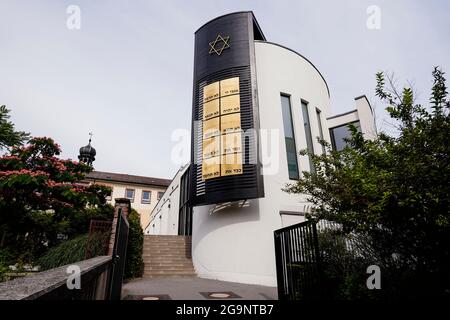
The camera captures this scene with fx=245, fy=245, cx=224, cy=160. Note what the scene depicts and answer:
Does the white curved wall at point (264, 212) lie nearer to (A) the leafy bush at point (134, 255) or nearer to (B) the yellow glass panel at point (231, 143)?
(B) the yellow glass panel at point (231, 143)

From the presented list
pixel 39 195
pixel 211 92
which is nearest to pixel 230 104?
pixel 211 92

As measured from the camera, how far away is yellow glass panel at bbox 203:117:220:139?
1012 cm

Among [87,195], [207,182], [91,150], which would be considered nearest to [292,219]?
[207,182]

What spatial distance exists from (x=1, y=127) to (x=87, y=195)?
3931mm

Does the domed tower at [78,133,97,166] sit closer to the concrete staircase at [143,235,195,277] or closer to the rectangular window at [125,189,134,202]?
the rectangular window at [125,189,134,202]

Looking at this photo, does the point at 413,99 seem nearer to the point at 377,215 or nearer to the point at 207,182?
the point at 377,215

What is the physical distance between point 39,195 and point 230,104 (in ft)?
28.0

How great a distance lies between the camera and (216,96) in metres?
10.6

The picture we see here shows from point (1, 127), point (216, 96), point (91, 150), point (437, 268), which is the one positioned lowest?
point (437, 268)

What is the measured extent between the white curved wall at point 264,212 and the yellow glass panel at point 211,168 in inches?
54.6

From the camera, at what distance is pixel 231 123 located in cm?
990

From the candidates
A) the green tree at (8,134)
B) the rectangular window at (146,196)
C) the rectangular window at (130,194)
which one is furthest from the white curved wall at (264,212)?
the rectangular window at (130,194)
